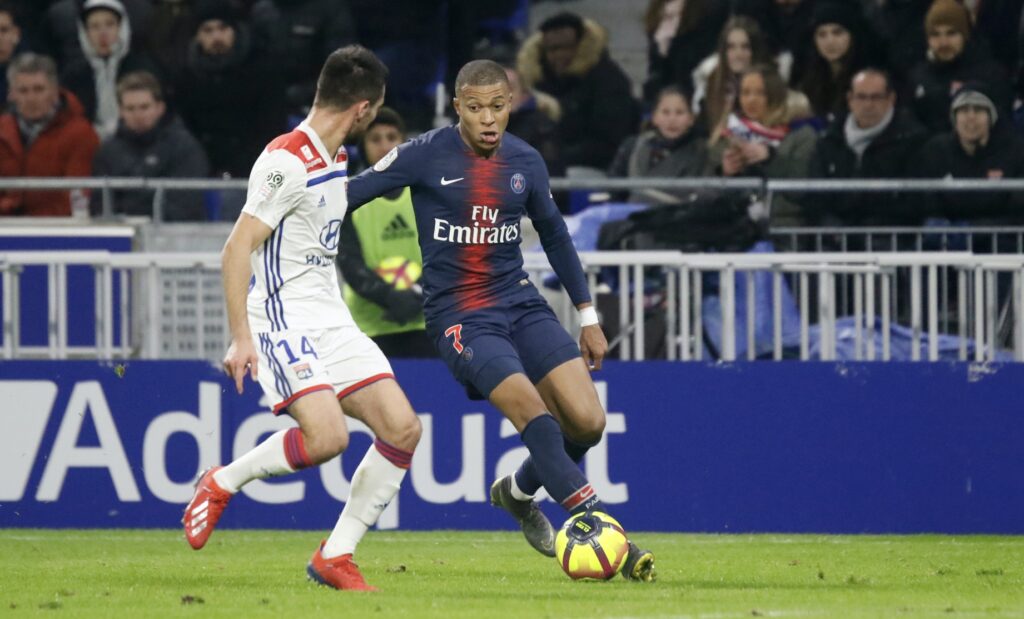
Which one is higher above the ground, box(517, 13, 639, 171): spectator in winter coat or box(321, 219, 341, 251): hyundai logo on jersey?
box(517, 13, 639, 171): spectator in winter coat

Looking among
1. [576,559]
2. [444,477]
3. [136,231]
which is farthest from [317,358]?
[136,231]

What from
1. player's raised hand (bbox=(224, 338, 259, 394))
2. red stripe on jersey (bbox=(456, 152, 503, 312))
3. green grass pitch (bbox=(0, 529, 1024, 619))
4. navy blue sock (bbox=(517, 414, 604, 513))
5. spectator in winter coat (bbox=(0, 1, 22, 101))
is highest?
spectator in winter coat (bbox=(0, 1, 22, 101))

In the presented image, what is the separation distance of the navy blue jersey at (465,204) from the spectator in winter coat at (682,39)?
7.02m

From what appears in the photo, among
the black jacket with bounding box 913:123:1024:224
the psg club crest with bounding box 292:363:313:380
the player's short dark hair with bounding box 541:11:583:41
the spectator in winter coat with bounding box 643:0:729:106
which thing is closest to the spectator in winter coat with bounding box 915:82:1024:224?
the black jacket with bounding box 913:123:1024:224

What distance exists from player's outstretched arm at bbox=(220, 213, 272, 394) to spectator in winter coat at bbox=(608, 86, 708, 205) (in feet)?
22.4

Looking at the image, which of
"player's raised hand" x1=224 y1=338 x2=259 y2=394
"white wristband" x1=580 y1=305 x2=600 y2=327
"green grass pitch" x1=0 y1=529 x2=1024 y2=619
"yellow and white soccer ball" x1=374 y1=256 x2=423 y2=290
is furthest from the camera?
"yellow and white soccer ball" x1=374 y1=256 x2=423 y2=290

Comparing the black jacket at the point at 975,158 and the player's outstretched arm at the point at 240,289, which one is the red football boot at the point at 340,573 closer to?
the player's outstretched arm at the point at 240,289

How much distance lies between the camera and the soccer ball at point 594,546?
25.5ft

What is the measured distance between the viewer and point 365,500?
7.72m

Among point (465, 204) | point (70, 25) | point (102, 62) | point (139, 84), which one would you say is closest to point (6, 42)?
point (70, 25)

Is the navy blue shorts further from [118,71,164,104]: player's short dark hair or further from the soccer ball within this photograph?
[118,71,164,104]: player's short dark hair

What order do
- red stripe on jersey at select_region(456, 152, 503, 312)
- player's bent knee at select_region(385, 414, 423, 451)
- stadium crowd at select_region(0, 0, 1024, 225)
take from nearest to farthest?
player's bent knee at select_region(385, 414, 423, 451), red stripe on jersey at select_region(456, 152, 503, 312), stadium crowd at select_region(0, 0, 1024, 225)

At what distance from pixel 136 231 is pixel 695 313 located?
3690mm

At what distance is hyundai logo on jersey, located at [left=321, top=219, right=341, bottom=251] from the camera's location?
25.7 feet
